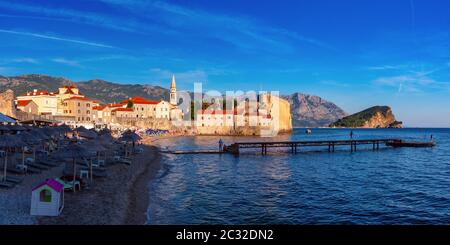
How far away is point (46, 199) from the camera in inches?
596

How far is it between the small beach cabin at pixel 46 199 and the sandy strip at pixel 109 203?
0.42 meters

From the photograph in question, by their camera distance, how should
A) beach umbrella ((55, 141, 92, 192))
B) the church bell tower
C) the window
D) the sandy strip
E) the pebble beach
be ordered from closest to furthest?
1. the pebble beach
2. the window
3. the sandy strip
4. beach umbrella ((55, 141, 92, 192))
5. the church bell tower

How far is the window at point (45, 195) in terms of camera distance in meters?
15.1

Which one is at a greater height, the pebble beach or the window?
the window

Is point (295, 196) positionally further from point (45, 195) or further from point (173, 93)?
point (173, 93)

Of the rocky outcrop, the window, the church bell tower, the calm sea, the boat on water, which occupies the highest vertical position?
the church bell tower

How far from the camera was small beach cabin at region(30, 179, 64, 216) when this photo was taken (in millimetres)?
14836

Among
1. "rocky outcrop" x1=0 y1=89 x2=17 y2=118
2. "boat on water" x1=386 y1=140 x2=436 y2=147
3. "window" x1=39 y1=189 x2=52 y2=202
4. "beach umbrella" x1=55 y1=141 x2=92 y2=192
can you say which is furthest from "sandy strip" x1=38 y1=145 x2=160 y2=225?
"boat on water" x1=386 y1=140 x2=436 y2=147

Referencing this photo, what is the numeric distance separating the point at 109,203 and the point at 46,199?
418 centimetres

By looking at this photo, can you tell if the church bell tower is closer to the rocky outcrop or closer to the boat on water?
the rocky outcrop

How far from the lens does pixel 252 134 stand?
137625 mm

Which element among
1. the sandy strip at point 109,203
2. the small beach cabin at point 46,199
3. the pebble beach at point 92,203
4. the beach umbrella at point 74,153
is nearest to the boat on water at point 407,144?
the sandy strip at point 109,203
